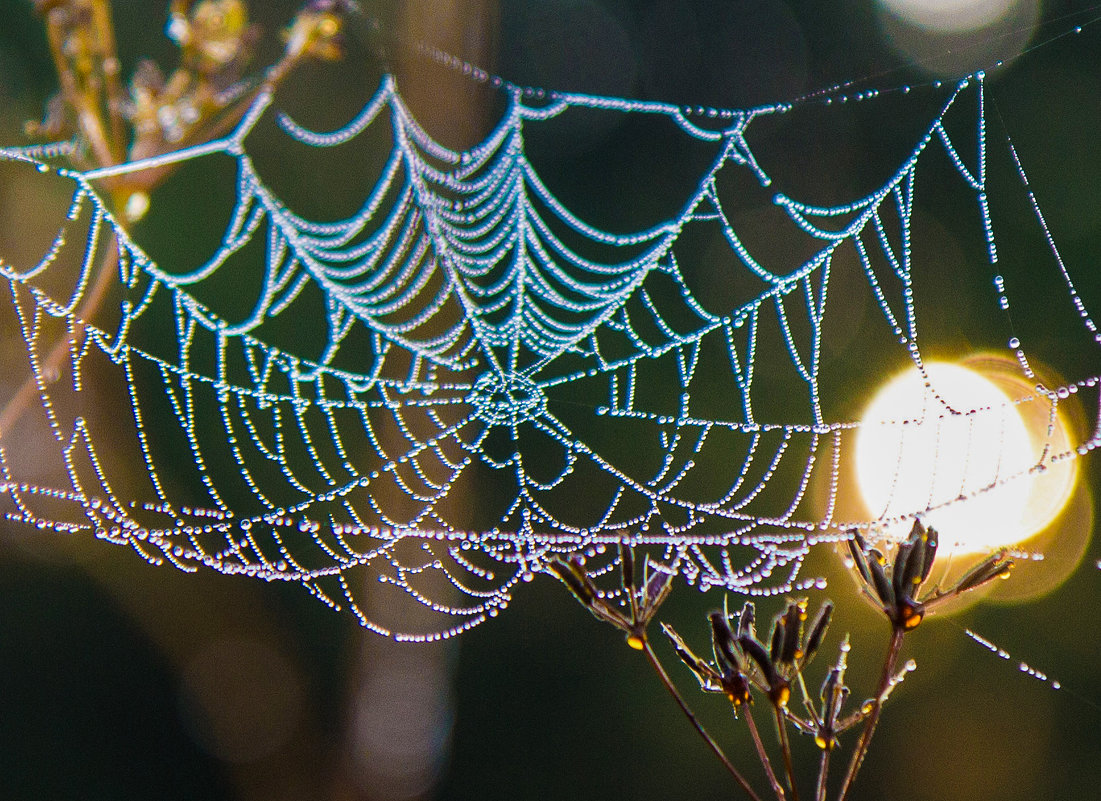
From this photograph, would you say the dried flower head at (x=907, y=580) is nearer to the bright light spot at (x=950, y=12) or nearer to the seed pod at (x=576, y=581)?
the seed pod at (x=576, y=581)

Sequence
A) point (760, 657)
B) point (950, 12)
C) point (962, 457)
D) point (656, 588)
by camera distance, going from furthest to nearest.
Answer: point (950, 12) → point (962, 457) → point (656, 588) → point (760, 657)

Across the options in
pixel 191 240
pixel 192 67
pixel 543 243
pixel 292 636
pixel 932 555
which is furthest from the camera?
pixel 292 636

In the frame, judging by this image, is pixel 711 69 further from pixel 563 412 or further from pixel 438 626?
pixel 438 626

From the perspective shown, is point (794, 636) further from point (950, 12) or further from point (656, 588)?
point (950, 12)

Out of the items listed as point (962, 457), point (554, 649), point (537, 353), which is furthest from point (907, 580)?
point (554, 649)

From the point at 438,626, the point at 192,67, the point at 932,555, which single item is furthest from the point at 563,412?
the point at 932,555

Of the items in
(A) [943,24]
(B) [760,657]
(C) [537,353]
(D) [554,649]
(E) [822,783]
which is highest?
(A) [943,24]

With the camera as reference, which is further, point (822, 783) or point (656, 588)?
point (656, 588)
